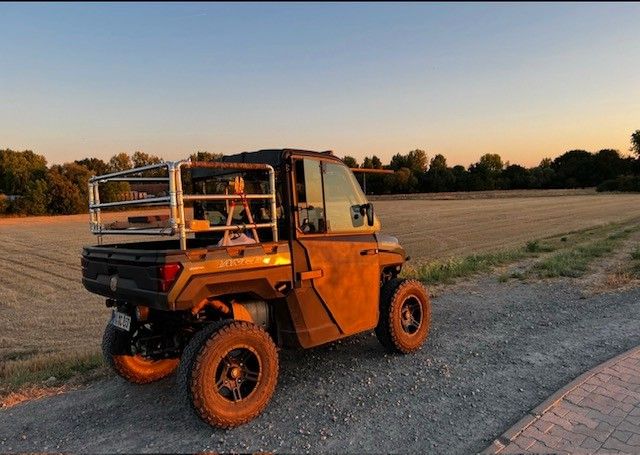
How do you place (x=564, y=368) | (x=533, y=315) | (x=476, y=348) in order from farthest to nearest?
(x=533, y=315)
(x=476, y=348)
(x=564, y=368)

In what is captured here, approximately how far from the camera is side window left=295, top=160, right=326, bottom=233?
4.96 meters

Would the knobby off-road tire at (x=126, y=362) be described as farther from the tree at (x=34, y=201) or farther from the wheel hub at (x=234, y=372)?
the tree at (x=34, y=201)

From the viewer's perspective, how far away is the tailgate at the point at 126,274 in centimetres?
395

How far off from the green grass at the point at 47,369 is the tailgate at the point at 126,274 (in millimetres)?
1433

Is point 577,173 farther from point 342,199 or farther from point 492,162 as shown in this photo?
point 342,199

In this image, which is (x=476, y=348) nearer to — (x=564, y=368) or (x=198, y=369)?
(x=564, y=368)

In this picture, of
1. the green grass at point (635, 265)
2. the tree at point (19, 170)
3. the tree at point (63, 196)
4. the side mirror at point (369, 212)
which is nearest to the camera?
the side mirror at point (369, 212)

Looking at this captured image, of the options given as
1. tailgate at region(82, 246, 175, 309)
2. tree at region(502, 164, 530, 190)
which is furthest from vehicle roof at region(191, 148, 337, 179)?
tree at region(502, 164, 530, 190)

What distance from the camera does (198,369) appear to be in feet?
13.1

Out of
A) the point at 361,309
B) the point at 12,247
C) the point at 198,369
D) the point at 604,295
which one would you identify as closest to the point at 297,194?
the point at 361,309

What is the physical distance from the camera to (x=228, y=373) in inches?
170

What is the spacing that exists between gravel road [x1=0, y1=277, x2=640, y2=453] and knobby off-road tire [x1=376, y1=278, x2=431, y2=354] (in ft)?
0.60

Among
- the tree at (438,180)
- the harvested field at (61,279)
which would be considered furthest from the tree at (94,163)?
the tree at (438,180)

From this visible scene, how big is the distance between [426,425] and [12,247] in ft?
103
